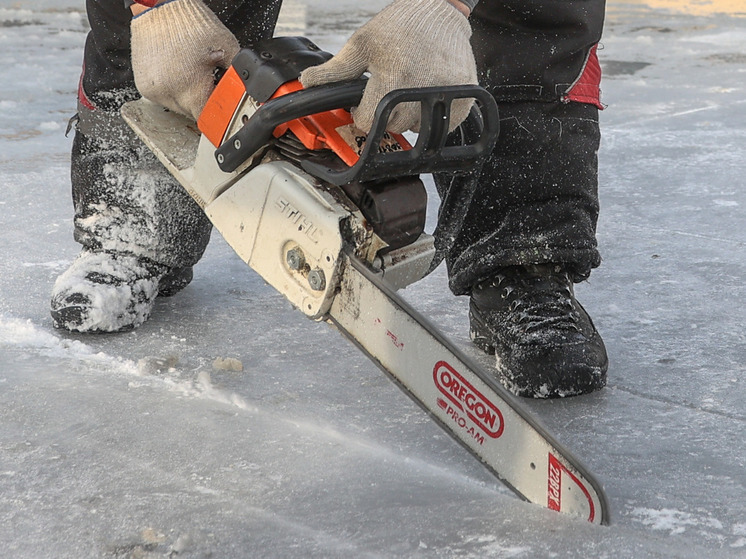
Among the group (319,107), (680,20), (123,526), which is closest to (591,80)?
(319,107)

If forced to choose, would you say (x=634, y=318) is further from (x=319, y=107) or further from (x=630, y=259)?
(x=319, y=107)

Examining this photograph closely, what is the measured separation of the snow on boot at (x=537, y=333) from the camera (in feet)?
4.94

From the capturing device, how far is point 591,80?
178cm

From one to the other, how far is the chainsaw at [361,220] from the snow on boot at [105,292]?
42cm

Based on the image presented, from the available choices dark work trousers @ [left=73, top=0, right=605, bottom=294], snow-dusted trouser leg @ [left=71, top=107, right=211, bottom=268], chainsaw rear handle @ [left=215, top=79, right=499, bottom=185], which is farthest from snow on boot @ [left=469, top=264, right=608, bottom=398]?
snow-dusted trouser leg @ [left=71, top=107, right=211, bottom=268]

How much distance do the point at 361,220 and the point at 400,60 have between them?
0.22 metres

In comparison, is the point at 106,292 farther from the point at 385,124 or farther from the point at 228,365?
the point at 385,124

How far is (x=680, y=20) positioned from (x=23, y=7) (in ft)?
14.5

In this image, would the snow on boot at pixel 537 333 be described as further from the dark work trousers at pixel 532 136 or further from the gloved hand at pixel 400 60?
the gloved hand at pixel 400 60

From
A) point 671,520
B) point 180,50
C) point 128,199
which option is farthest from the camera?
point 128,199

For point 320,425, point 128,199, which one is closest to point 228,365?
point 320,425

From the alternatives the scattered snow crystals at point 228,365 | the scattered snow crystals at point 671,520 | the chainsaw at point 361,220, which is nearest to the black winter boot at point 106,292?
the scattered snow crystals at point 228,365

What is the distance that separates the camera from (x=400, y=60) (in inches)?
48.1

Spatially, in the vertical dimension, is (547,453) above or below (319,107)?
below
